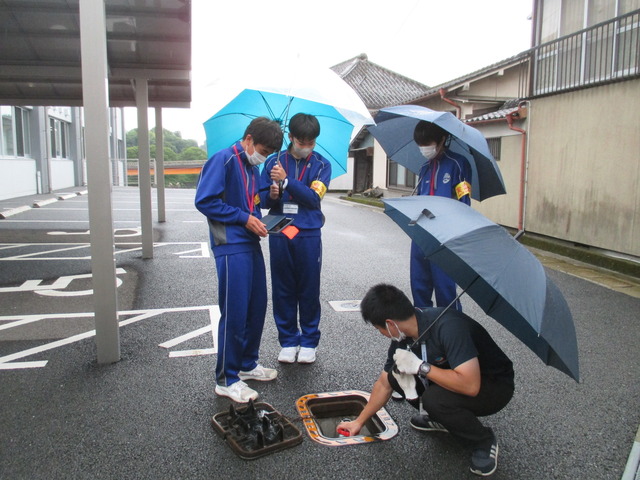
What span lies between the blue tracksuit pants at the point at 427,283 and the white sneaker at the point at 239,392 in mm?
1388

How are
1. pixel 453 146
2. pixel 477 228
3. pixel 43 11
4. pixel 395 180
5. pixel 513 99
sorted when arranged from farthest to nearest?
pixel 395 180 < pixel 513 99 < pixel 43 11 < pixel 453 146 < pixel 477 228

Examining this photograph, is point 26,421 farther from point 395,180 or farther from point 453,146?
point 395,180

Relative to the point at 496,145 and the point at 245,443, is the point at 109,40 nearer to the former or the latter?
the point at 245,443

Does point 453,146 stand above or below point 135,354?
above

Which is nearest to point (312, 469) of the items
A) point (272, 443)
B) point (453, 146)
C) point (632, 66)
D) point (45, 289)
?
point (272, 443)

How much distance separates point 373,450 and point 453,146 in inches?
89.0

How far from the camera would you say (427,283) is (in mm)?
3863

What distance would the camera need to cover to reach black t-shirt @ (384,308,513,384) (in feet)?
8.12

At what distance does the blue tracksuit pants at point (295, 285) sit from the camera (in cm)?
381

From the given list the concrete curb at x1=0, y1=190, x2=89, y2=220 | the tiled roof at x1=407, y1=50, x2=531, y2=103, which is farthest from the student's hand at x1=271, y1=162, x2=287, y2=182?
the concrete curb at x1=0, y1=190, x2=89, y2=220

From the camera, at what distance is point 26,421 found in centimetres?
300

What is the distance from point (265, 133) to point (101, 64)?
1368 millimetres

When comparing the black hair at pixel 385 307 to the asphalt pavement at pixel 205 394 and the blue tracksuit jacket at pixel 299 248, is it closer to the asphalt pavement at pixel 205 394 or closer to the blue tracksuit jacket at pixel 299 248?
the asphalt pavement at pixel 205 394

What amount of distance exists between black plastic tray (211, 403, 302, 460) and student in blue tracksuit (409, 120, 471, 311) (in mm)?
1396
